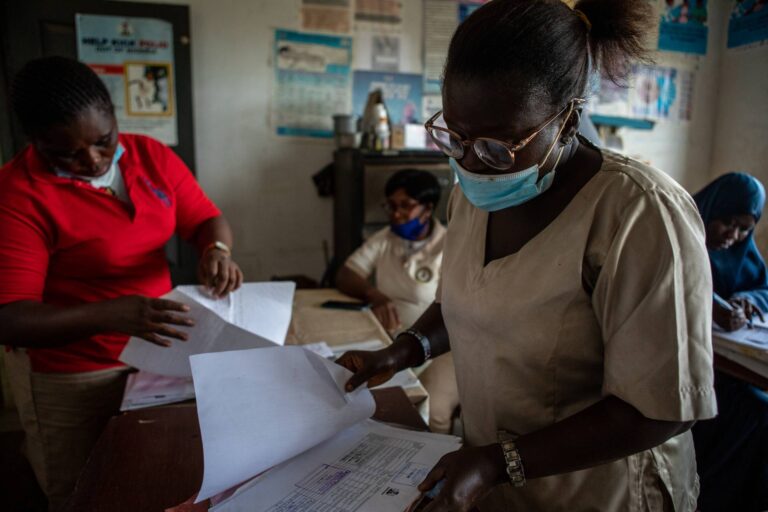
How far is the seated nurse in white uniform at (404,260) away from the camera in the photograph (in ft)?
7.72

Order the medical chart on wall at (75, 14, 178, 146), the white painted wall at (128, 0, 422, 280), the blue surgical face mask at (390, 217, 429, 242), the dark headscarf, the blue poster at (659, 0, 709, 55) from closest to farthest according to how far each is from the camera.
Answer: the dark headscarf
the blue surgical face mask at (390, 217, 429, 242)
the medical chart on wall at (75, 14, 178, 146)
the white painted wall at (128, 0, 422, 280)
the blue poster at (659, 0, 709, 55)

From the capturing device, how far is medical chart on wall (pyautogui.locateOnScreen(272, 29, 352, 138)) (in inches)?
127

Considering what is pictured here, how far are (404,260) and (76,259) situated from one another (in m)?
1.41

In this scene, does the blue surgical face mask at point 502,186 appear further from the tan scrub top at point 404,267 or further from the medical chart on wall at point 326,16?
the medical chart on wall at point 326,16

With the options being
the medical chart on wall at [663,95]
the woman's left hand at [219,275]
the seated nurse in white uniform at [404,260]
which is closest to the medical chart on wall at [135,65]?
the seated nurse in white uniform at [404,260]

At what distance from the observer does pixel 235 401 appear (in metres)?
0.84

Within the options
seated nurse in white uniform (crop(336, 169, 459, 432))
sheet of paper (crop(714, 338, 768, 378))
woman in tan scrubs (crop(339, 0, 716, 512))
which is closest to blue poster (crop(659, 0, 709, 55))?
seated nurse in white uniform (crop(336, 169, 459, 432))

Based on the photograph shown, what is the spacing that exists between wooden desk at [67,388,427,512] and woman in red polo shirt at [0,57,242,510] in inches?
6.9

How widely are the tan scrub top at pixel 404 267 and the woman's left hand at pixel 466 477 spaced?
1621 millimetres

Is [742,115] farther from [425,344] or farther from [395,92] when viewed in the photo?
[425,344]

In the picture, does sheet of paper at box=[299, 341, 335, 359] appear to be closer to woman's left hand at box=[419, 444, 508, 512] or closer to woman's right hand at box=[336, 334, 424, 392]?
woman's right hand at box=[336, 334, 424, 392]

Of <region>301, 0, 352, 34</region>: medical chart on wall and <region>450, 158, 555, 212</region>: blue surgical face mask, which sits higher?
<region>301, 0, 352, 34</region>: medical chart on wall

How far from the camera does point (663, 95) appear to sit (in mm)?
3758

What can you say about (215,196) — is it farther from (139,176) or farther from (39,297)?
(39,297)
